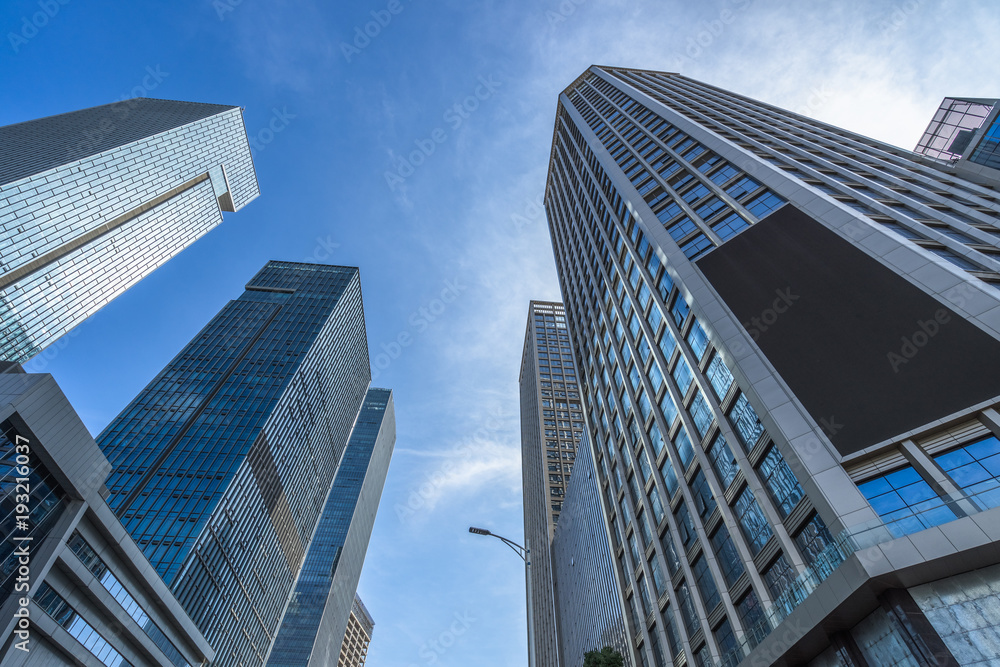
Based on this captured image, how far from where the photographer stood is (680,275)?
33.9m

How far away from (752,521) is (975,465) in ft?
32.8

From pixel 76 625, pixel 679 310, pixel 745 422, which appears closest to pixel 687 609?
pixel 745 422

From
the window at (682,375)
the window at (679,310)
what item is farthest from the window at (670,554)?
the window at (679,310)

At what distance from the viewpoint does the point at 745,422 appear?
26.6m

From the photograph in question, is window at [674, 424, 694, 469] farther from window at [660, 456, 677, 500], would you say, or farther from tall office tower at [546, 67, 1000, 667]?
window at [660, 456, 677, 500]

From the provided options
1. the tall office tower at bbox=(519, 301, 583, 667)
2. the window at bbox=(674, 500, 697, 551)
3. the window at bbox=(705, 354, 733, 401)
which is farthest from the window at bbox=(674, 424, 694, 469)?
the tall office tower at bbox=(519, 301, 583, 667)

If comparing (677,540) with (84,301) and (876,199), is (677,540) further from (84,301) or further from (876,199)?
(84,301)

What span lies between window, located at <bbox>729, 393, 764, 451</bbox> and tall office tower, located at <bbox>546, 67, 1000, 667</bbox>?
0.10m

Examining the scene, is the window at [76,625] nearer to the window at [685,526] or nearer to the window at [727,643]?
the window at [685,526]

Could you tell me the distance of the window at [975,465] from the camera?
1634cm

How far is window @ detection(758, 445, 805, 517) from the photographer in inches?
877

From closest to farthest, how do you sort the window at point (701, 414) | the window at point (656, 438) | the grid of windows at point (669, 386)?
the grid of windows at point (669, 386)
the window at point (701, 414)
the window at point (656, 438)

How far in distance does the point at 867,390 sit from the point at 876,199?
20.9 meters

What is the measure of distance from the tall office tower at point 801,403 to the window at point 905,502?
0.08 m
